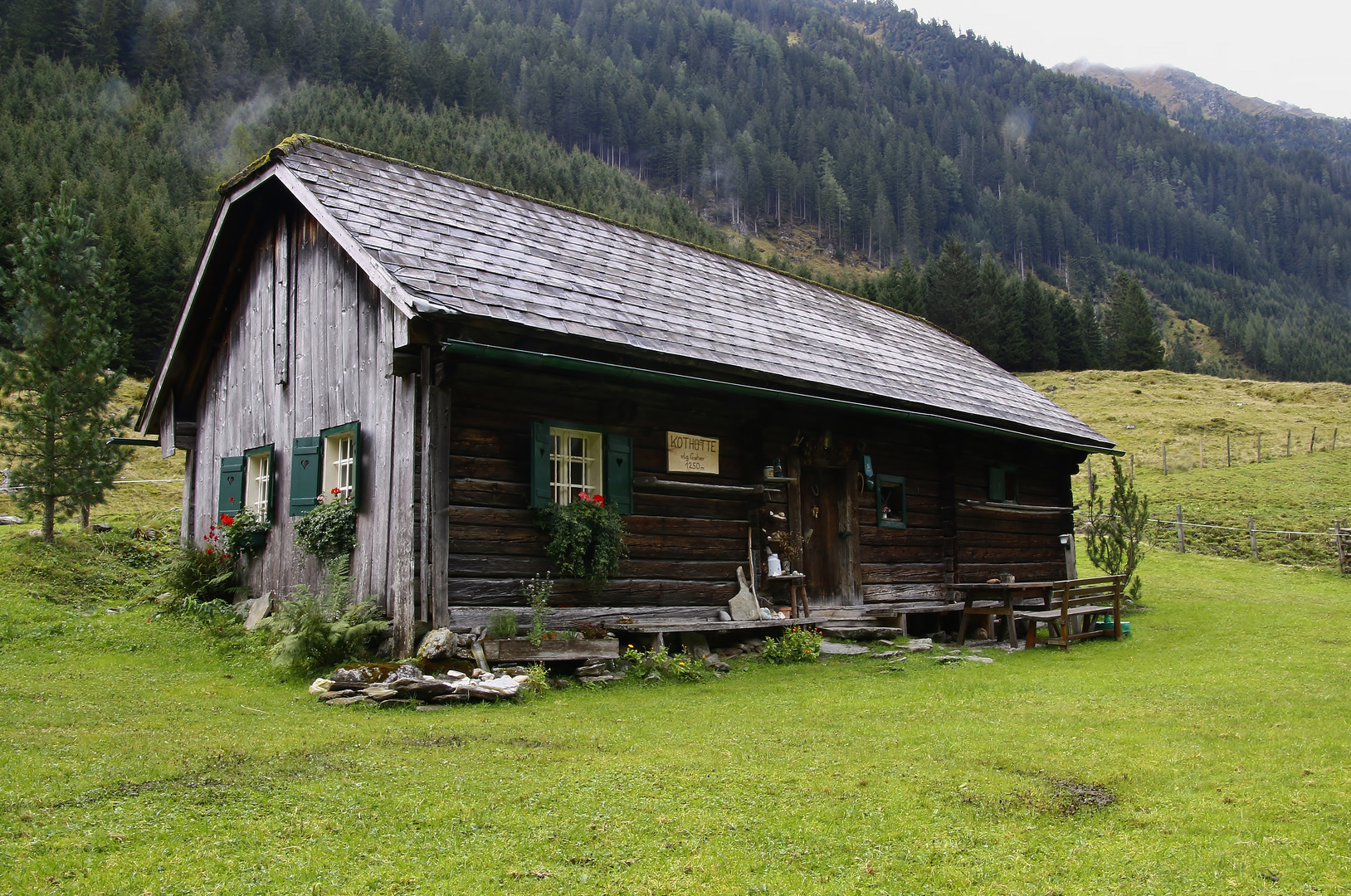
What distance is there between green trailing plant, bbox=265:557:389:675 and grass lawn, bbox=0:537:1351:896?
1.42ft

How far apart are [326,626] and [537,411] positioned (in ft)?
10.9

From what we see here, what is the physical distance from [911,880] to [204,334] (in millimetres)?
14572

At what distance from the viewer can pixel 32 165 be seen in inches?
1977

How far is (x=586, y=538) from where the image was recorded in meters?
10.7

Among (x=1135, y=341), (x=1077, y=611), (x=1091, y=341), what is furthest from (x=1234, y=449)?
(x=1077, y=611)

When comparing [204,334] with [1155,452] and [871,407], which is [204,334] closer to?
[871,407]

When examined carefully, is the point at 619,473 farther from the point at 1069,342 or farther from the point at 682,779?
the point at 1069,342

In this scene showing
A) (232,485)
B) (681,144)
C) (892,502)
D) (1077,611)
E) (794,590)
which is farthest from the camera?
(681,144)

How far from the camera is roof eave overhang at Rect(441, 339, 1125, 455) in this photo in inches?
377

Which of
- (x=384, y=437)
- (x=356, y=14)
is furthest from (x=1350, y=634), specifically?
(x=356, y=14)

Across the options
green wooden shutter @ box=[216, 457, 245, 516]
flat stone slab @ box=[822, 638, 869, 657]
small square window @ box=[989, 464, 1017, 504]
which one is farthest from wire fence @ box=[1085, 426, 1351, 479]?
green wooden shutter @ box=[216, 457, 245, 516]

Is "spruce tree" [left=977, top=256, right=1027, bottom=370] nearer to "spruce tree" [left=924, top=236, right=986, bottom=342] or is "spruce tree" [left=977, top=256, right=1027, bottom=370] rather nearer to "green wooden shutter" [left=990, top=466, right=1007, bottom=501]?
"spruce tree" [left=924, top=236, right=986, bottom=342]

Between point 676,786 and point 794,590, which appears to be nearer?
point 676,786

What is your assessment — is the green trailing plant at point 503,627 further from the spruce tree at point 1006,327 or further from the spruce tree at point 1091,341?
the spruce tree at point 1091,341
